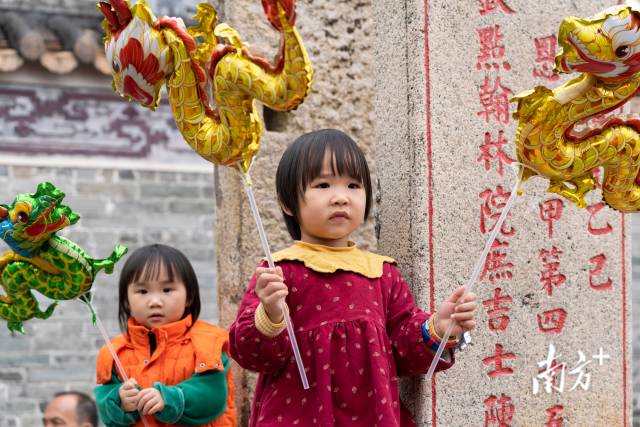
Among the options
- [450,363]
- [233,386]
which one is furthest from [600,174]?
[233,386]

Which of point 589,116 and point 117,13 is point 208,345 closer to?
point 117,13

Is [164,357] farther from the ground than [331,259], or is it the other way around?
[331,259]

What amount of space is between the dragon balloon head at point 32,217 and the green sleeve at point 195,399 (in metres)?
0.58

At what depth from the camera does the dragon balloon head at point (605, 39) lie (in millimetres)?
2627

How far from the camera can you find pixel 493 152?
3.29 m

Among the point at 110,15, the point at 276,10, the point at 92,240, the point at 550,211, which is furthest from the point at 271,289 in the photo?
the point at 92,240

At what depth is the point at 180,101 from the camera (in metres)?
2.75

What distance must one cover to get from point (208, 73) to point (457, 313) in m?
0.86

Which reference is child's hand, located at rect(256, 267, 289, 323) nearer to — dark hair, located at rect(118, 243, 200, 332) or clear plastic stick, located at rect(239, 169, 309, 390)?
clear plastic stick, located at rect(239, 169, 309, 390)

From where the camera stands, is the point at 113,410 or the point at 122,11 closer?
the point at 122,11

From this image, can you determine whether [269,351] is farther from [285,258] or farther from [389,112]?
[389,112]

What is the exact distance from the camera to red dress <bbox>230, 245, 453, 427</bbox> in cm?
280

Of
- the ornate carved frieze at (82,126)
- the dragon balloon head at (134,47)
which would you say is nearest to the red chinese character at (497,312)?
the dragon balloon head at (134,47)

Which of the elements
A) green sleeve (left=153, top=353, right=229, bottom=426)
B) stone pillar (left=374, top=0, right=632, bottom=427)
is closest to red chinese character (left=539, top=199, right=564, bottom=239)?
stone pillar (left=374, top=0, right=632, bottom=427)
